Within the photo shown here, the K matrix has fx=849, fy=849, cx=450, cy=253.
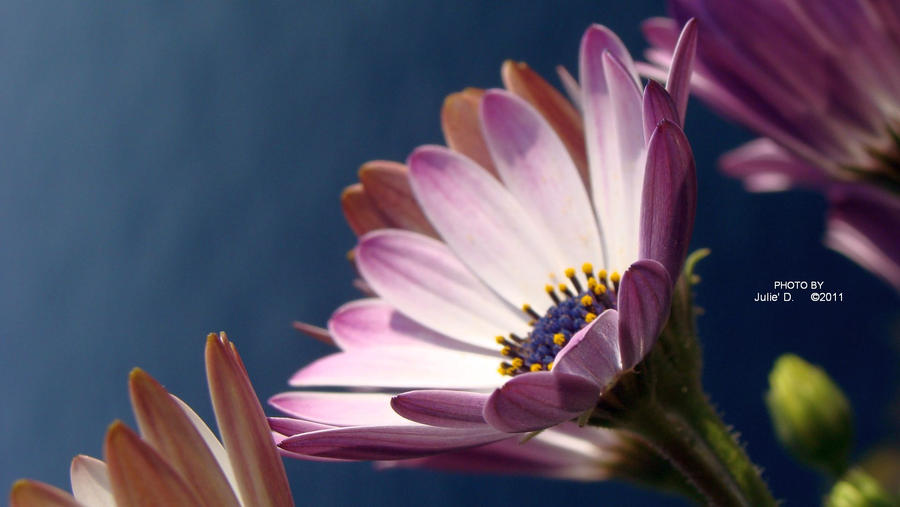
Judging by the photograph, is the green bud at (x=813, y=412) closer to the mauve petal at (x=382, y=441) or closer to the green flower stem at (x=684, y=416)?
the green flower stem at (x=684, y=416)

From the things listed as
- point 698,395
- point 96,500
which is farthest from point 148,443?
point 698,395

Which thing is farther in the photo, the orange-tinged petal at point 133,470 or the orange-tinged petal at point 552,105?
the orange-tinged petal at point 552,105

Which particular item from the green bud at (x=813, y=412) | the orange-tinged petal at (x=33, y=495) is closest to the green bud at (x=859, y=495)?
the green bud at (x=813, y=412)

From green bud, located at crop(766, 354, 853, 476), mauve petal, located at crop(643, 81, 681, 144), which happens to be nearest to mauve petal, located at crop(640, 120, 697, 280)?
mauve petal, located at crop(643, 81, 681, 144)

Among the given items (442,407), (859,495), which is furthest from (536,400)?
(859,495)

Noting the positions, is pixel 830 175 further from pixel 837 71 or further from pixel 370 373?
pixel 370 373

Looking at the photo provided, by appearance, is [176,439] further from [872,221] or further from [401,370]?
[872,221]
